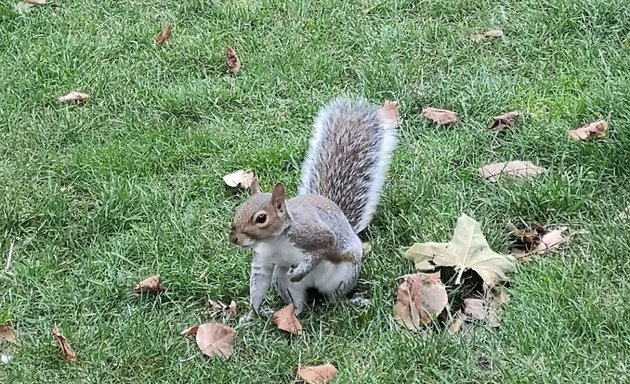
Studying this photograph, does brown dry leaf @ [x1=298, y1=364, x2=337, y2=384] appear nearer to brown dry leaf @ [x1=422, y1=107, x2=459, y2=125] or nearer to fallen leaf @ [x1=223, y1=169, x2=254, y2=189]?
fallen leaf @ [x1=223, y1=169, x2=254, y2=189]

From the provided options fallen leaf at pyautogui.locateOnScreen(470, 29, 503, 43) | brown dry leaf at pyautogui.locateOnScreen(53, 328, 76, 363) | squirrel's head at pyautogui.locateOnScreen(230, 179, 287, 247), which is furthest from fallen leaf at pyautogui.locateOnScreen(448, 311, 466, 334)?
fallen leaf at pyautogui.locateOnScreen(470, 29, 503, 43)

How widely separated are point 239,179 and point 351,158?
1.68ft

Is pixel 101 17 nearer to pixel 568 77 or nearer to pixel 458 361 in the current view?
pixel 568 77

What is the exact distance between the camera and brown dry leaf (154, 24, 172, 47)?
4.08m

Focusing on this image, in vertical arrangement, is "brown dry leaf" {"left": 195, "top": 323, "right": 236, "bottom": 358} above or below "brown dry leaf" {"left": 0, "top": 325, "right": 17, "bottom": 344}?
above

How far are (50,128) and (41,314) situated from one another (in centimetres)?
100

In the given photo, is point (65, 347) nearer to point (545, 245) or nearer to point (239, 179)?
point (239, 179)

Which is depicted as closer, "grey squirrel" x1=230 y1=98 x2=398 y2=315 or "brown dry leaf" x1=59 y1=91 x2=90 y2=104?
"grey squirrel" x1=230 y1=98 x2=398 y2=315

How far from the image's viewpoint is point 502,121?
3389 mm

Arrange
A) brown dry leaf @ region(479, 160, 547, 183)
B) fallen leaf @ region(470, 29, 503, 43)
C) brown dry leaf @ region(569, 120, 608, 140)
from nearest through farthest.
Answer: brown dry leaf @ region(479, 160, 547, 183)
brown dry leaf @ region(569, 120, 608, 140)
fallen leaf @ region(470, 29, 503, 43)

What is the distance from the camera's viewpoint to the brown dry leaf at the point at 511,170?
10.2 feet

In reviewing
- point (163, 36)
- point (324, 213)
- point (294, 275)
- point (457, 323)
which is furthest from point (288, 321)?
point (163, 36)

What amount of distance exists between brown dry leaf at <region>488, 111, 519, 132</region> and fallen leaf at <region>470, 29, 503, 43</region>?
0.57m

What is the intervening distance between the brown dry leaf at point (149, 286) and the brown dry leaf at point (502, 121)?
4.06 feet
